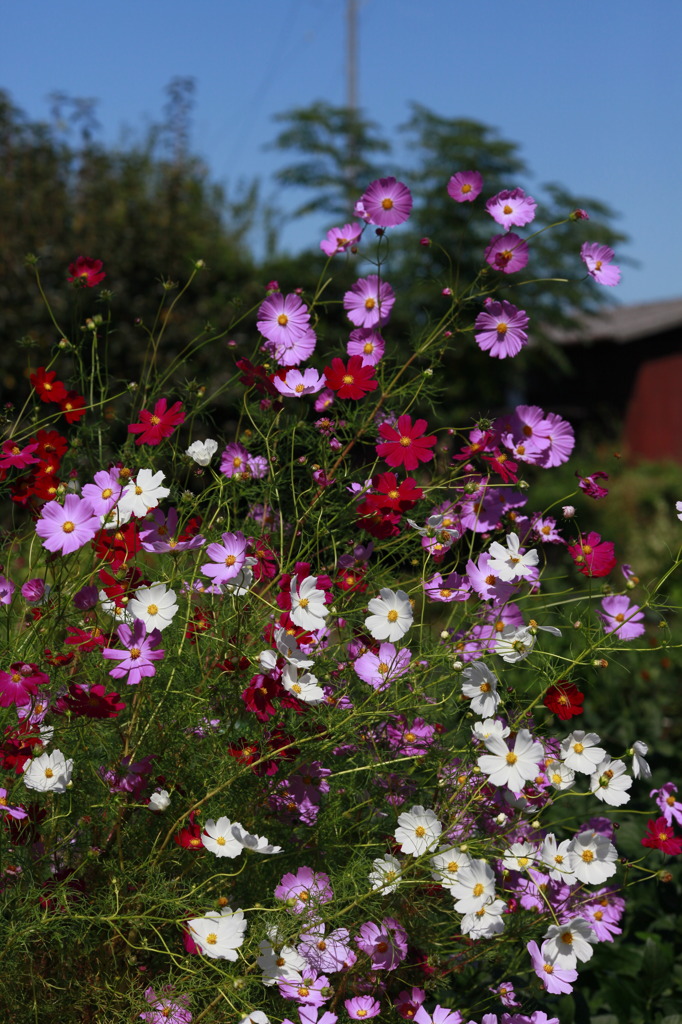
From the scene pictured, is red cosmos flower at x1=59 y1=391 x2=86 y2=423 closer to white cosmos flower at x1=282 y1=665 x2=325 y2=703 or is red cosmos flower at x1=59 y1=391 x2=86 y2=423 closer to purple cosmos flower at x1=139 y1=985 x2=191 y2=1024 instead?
white cosmos flower at x1=282 y1=665 x2=325 y2=703

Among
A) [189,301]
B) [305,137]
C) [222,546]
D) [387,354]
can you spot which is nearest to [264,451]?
[387,354]

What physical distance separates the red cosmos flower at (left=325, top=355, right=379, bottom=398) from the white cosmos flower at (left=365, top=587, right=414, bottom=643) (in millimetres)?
384

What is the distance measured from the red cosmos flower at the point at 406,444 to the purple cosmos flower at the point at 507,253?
0.36 meters

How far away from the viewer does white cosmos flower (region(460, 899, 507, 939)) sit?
4.83ft

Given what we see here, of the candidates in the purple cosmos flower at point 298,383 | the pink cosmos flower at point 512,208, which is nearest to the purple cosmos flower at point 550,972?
the purple cosmos flower at point 298,383

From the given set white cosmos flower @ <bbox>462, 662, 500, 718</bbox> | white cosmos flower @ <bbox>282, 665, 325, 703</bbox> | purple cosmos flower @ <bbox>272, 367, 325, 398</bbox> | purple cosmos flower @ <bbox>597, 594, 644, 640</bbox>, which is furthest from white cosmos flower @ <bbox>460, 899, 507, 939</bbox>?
purple cosmos flower @ <bbox>272, 367, 325, 398</bbox>

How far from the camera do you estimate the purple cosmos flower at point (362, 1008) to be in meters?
1.51

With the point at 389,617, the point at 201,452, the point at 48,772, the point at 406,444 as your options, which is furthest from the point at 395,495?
the point at 48,772

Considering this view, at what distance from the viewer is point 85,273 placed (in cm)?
195

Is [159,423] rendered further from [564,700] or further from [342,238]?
[564,700]

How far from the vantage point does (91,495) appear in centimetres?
162

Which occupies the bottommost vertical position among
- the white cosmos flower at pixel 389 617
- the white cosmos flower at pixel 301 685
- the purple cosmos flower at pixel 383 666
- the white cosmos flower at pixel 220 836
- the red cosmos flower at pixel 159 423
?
the white cosmos flower at pixel 220 836

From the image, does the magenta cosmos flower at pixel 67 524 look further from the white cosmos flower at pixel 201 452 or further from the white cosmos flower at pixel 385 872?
the white cosmos flower at pixel 385 872

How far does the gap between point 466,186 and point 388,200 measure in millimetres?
152
